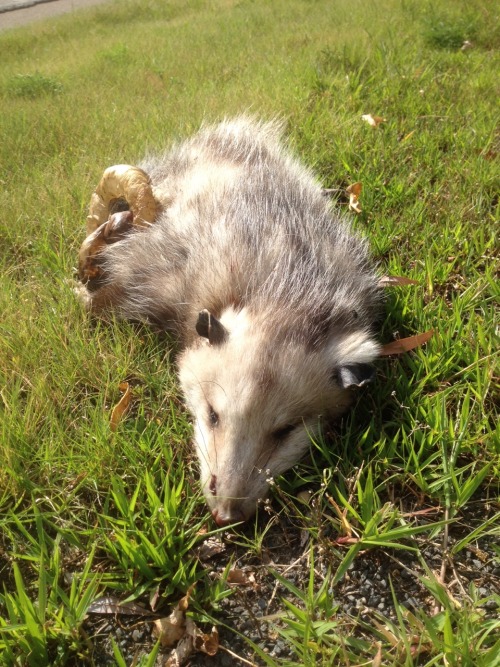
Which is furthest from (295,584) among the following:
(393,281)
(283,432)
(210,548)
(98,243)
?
(98,243)

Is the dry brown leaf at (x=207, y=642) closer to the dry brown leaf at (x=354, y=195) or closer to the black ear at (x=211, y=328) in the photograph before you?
the black ear at (x=211, y=328)

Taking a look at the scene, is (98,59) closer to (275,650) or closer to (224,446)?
(224,446)

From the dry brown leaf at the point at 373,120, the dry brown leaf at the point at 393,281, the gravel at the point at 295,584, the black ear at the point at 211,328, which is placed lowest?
the gravel at the point at 295,584

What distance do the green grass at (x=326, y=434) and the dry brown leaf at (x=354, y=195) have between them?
6cm

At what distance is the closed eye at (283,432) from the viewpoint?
2.10m

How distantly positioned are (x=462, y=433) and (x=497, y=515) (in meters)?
0.31

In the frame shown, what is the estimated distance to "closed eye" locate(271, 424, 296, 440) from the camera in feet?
6.88

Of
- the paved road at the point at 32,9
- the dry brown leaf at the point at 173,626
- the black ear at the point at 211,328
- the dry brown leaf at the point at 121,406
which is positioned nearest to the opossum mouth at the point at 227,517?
the dry brown leaf at the point at 173,626

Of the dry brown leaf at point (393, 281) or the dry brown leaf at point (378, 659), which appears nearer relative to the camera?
the dry brown leaf at point (378, 659)

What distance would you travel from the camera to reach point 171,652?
5.36 feet

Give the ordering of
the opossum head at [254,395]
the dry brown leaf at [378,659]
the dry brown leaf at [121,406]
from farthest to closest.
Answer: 1. the dry brown leaf at [121,406]
2. the opossum head at [254,395]
3. the dry brown leaf at [378,659]

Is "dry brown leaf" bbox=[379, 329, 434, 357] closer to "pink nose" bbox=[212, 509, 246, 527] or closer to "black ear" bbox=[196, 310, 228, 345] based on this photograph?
"black ear" bbox=[196, 310, 228, 345]

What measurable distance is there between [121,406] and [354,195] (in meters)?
2.11

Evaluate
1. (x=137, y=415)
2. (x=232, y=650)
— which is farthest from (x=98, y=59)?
(x=232, y=650)
